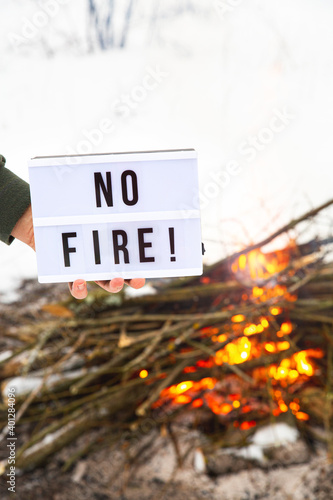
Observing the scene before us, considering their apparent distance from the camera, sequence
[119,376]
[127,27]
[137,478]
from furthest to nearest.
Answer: [127,27] → [119,376] → [137,478]

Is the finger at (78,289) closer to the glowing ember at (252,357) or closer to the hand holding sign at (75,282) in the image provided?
the hand holding sign at (75,282)

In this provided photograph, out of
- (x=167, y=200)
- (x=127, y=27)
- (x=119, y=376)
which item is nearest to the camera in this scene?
(x=167, y=200)

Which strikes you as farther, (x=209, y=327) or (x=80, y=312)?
(x=80, y=312)

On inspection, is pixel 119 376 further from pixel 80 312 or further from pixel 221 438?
pixel 221 438

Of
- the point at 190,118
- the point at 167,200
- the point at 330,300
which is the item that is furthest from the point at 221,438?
the point at 190,118

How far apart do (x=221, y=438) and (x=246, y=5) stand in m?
2.45

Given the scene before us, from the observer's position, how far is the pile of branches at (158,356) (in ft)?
4.92

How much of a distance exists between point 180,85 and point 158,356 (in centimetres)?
173

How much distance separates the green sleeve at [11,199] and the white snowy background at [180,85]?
1186 millimetres

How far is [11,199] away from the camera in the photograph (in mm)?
1158

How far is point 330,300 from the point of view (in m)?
1.52

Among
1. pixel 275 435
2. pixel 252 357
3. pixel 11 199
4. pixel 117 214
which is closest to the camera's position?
pixel 117 214

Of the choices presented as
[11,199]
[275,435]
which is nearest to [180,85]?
[11,199]

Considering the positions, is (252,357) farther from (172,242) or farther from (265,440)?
(172,242)
